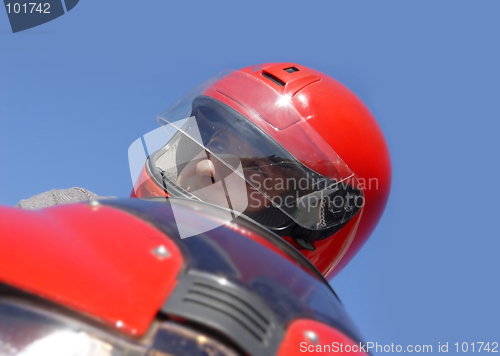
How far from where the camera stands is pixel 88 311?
804 mm

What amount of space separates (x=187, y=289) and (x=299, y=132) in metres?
1.45

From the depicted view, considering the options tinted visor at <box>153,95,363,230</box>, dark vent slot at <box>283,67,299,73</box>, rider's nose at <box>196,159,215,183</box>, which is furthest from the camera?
dark vent slot at <box>283,67,299,73</box>

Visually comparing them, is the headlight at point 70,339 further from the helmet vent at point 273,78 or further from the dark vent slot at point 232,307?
the helmet vent at point 273,78

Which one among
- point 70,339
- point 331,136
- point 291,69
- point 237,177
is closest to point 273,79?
point 291,69

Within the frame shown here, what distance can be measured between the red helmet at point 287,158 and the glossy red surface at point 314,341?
3.50 feet

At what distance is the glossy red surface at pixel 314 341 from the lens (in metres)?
0.94

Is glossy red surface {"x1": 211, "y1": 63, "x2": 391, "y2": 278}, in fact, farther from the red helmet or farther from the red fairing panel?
the red fairing panel

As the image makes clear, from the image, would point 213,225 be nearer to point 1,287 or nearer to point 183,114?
point 1,287

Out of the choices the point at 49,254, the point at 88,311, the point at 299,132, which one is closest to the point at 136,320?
the point at 88,311

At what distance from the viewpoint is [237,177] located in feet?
7.53

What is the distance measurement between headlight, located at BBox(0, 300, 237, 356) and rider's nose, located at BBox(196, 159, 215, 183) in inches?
63.4

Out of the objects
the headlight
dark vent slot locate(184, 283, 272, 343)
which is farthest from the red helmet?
the headlight

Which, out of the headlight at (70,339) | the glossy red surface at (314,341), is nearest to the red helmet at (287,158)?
the glossy red surface at (314,341)

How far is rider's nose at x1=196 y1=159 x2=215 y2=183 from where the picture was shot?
7.94ft
